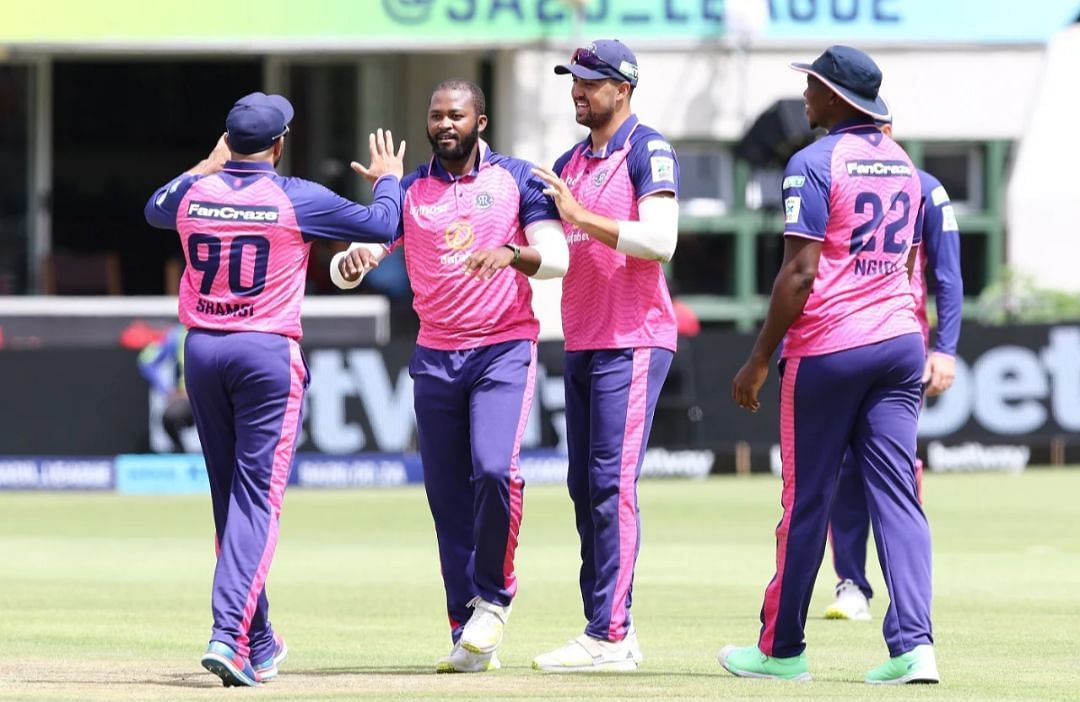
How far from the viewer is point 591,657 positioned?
7.62m

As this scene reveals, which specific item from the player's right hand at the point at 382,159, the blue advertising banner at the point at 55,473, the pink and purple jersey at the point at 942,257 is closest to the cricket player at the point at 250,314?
the player's right hand at the point at 382,159

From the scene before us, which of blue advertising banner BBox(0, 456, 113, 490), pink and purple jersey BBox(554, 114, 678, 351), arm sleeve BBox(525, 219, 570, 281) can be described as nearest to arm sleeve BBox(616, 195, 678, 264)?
pink and purple jersey BBox(554, 114, 678, 351)

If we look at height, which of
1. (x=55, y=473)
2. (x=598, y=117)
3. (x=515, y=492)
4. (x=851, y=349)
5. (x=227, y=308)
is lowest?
(x=55, y=473)

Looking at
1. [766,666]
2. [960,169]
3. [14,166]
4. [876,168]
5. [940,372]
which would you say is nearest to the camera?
[876,168]

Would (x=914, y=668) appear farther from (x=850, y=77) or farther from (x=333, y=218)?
(x=333, y=218)

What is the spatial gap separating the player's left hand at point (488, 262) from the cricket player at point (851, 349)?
2.95ft

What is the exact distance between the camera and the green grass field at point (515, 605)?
282 inches

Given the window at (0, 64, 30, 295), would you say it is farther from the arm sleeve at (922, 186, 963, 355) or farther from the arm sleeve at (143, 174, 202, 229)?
the arm sleeve at (143, 174, 202, 229)

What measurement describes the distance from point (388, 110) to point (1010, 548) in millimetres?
13511

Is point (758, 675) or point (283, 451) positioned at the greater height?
point (283, 451)

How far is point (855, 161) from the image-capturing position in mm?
7062

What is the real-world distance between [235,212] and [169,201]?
27cm

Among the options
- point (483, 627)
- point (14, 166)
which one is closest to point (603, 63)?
point (483, 627)

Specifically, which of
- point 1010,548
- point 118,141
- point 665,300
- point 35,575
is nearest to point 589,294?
point 665,300
